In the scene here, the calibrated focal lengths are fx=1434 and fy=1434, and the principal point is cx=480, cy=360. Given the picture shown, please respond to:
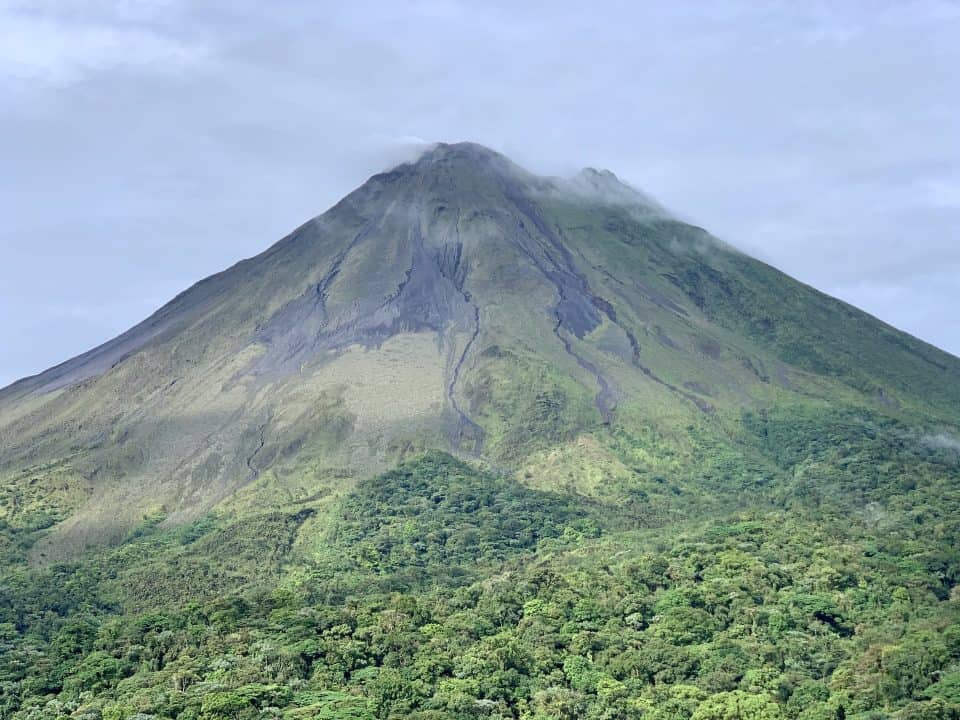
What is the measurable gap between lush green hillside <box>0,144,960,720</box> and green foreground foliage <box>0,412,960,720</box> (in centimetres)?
28

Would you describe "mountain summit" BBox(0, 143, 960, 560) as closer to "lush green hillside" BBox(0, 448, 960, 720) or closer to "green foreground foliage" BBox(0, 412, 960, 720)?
"green foreground foliage" BBox(0, 412, 960, 720)

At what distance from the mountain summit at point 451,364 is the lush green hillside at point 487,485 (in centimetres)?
42

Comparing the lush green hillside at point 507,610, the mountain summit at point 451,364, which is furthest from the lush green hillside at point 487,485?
the mountain summit at point 451,364

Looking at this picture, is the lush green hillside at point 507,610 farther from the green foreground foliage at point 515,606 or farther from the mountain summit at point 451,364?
the mountain summit at point 451,364

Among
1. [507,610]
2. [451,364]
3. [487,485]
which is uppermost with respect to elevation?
[451,364]

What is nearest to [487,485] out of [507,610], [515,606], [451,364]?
[451,364]

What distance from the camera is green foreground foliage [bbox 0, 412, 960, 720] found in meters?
72.9

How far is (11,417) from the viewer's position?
143000 millimetres

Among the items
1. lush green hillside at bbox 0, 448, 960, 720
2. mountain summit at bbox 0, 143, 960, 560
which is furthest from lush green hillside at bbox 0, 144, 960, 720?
mountain summit at bbox 0, 143, 960, 560

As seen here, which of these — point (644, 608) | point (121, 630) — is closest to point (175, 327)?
point (121, 630)

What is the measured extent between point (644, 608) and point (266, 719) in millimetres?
26423

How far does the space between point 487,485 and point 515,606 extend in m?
28.2

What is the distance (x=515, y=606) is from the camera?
8681 cm

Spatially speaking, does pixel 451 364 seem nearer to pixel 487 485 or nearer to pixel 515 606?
pixel 487 485
